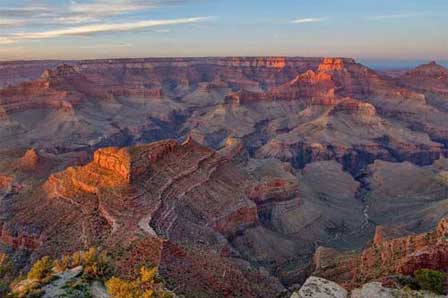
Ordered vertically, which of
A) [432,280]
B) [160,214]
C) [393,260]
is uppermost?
[432,280]

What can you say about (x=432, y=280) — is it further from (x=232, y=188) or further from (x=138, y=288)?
(x=232, y=188)

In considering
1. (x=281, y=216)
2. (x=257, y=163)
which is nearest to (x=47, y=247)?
(x=281, y=216)

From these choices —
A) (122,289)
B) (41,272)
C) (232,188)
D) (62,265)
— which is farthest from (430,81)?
(122,289)

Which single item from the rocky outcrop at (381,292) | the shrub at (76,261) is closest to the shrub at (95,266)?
the shrub at (76,261)

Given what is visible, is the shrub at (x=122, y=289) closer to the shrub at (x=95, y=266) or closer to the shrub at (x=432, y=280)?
the shrub at (x=95, y=266)

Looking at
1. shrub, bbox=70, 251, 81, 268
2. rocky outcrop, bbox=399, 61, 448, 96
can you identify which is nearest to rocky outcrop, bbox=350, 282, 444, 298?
shrub, bbox=70, 251, 81, 268

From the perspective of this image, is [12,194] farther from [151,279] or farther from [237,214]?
[151,279]

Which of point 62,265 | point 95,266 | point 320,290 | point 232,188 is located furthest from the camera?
point 232,188

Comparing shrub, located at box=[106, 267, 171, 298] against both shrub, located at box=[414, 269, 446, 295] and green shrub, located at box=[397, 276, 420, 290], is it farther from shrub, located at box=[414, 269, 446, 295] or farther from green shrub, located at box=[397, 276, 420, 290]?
shrub, located at box=[414, 269, 446, 295]
